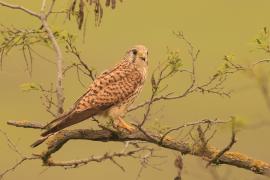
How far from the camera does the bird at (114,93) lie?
1018cm

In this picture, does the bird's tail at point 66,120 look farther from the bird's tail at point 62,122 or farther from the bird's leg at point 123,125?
the bird's leg at point 123,125

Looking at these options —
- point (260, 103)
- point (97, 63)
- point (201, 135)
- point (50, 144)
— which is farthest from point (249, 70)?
point (97, 63)

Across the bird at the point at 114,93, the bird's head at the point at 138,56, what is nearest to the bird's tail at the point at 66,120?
the bird at the point at 114,93

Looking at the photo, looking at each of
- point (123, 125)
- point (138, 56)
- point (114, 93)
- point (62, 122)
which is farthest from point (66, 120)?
point (138, 56)

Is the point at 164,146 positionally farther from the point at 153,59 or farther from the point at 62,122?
the point at 153,59

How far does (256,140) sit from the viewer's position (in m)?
27.5

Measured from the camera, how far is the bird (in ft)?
33.4

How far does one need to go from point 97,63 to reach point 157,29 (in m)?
5.61

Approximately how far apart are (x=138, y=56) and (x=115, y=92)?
3.11ft

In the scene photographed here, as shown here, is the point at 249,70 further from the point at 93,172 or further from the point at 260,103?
the point at 260,103

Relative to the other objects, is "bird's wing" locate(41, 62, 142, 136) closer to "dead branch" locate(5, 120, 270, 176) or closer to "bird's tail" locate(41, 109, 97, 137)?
"bird's tail" locate(41, 109, 97, 137)

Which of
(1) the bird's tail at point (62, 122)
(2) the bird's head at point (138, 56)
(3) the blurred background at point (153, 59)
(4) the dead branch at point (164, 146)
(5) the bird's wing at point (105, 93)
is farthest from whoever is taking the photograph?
(3) the blurred background at point (153, 59)

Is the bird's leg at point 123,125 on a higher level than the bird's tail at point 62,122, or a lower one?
lower

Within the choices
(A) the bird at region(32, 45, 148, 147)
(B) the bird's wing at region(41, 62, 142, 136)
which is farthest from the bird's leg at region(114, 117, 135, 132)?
(B) the bird's wing at region(41, 62, 142, 136)
